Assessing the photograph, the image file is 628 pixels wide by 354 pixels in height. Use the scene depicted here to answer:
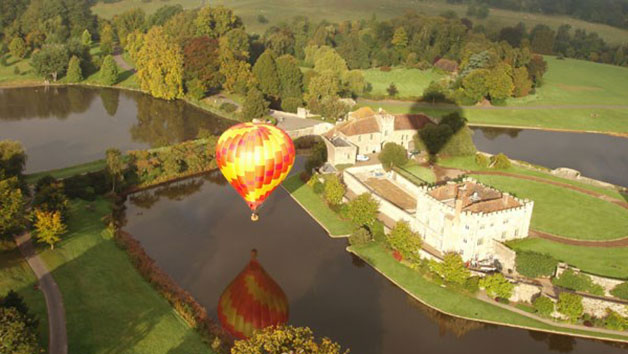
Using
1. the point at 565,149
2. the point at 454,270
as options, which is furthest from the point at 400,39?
the point at 454,270

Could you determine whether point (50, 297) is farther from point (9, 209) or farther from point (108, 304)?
point (9, 209)

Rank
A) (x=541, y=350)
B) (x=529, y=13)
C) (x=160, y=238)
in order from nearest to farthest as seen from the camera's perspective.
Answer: (x=541, y=350) → (x=160, y=238) → (x=529, y=13)

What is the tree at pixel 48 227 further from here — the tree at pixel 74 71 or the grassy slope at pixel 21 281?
the tree at pixel 74 71

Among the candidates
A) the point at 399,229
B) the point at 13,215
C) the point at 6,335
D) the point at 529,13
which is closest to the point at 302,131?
the point at 399,229

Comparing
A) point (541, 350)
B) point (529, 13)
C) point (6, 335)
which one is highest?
point (529, 13)

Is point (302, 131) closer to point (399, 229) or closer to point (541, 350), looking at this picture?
point (399, 229)
